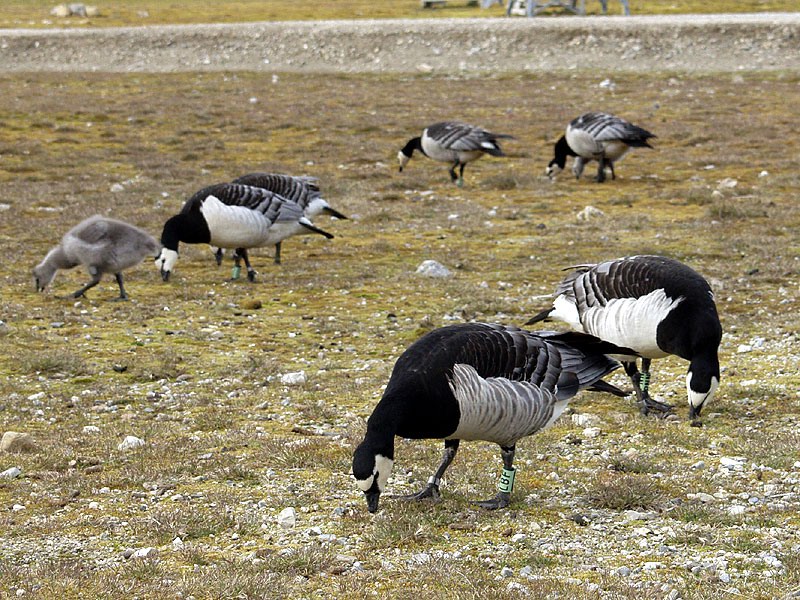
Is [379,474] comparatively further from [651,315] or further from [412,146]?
[412,146]

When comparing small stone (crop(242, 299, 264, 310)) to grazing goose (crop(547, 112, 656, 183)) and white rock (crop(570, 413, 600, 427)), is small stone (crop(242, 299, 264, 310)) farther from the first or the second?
grazing goose (crop(547, 112, 656, 183))

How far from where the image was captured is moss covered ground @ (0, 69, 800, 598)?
18.5 feet

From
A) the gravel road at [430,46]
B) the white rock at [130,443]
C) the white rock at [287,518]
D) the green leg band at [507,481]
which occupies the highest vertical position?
the green leg band at [507,481]

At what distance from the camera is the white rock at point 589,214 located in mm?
16594

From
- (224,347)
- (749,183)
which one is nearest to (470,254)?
(224,347)

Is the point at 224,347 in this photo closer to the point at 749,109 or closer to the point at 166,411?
the point at 166,411

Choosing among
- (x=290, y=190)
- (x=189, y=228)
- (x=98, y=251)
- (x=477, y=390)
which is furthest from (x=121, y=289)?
(x=477, y=390)

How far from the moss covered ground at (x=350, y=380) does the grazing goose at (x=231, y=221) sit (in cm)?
58

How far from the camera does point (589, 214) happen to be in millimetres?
16703

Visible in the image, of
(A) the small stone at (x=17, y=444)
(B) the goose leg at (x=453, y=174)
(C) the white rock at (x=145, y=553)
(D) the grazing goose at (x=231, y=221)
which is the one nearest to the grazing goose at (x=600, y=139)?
(B) the goose leg at (x=453, y=174)

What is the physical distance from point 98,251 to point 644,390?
6697 mm

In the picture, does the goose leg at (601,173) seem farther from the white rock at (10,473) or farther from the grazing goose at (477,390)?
the white rock at (10,473)

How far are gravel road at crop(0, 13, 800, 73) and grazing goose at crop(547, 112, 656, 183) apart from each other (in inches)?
845

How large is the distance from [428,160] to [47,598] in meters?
19.1
